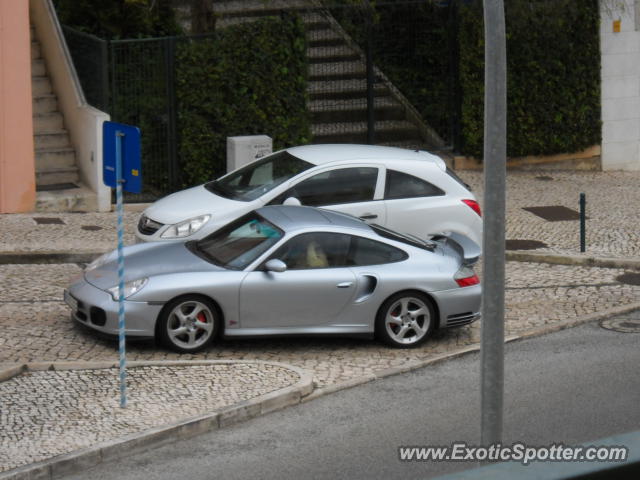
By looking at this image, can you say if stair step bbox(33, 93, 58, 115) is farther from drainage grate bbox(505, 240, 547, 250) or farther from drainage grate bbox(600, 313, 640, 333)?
drainage grate bbox(600, 313, 640, 333)

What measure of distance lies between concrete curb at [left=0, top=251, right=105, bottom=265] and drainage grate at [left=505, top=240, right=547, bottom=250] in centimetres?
569

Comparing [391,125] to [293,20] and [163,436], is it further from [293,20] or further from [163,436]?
[163,436]

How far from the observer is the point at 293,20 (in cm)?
1898

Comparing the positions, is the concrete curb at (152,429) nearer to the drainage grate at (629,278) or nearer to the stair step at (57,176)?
the drainage grate at (629,278)

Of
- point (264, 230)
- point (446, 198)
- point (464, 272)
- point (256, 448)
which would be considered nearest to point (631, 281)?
point (446, 198)

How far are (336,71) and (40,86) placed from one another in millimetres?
5350

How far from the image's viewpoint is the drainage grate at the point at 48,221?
1656cm

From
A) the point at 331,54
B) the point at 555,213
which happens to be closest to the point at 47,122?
the point at 331,54

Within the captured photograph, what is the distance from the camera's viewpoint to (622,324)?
1225cm

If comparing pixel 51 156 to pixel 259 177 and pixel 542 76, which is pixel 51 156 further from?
pixel 542 76

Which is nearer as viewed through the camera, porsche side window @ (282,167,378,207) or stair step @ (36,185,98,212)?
porsche side window @ (282,167,378,207)

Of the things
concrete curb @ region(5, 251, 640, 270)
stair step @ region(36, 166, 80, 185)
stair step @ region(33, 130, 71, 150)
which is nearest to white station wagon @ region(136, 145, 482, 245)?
concrete curb @ region(5, 251, 640, 270)

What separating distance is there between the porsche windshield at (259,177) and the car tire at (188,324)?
3.18 m

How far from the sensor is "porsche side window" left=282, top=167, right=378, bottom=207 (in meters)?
13.8
